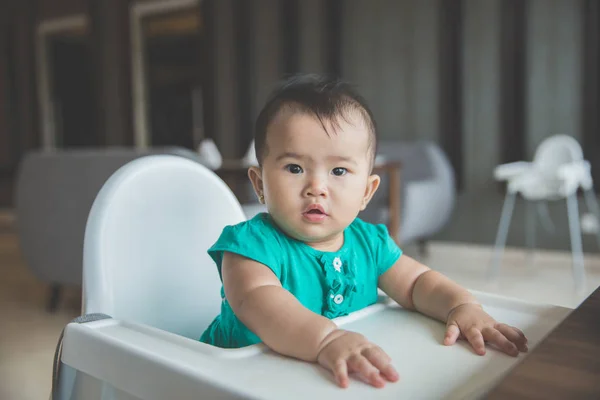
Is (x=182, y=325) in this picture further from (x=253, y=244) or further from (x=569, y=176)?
(x=569, y=176)

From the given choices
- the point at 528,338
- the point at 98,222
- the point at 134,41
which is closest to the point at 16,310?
the point at 98,222

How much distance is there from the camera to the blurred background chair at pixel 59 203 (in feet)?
8.40

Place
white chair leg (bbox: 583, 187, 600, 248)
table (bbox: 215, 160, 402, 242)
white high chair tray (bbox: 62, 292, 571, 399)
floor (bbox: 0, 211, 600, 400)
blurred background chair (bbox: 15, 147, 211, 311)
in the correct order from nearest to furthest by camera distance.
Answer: white high chair tray (bbox: 62, 292, 571, 399) < floor (bbox: 0, 211, 600, 400) < blurred background chair (bbox: 15, 147, 211, 311) < table (bbox: 215, 160, 402, 242) < white chair leg (bbox: 583, 187, 600, 248)

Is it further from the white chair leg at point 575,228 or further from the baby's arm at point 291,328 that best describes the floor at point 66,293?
the baby's arm at point 291,328

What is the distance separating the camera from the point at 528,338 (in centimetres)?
61

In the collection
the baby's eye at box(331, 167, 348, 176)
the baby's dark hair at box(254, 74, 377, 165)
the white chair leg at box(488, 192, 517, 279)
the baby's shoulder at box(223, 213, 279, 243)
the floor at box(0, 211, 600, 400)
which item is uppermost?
the baby's dark hair at box(254, 74, 377, 165)

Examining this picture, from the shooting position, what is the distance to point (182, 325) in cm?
89

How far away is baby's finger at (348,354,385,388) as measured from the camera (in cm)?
47

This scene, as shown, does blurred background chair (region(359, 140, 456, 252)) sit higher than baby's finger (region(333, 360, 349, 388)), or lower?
lower

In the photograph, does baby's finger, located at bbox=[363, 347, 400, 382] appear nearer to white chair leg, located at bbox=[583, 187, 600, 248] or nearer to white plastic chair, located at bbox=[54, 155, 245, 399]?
white plastic chair, located at bbox=[54, 155, 245, 399]

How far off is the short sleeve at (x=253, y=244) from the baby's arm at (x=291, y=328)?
0.03 ft

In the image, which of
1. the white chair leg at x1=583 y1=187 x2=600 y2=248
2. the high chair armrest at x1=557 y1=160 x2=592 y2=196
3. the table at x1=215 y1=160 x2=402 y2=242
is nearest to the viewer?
the high chair armrest at x1=557 y1=160 x2=592 y2=196

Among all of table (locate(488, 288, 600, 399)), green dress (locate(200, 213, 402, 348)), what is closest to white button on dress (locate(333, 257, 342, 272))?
green dress (locate(200, 213, 402, 348))

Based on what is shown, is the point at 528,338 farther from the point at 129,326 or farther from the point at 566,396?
the point at 129,326
